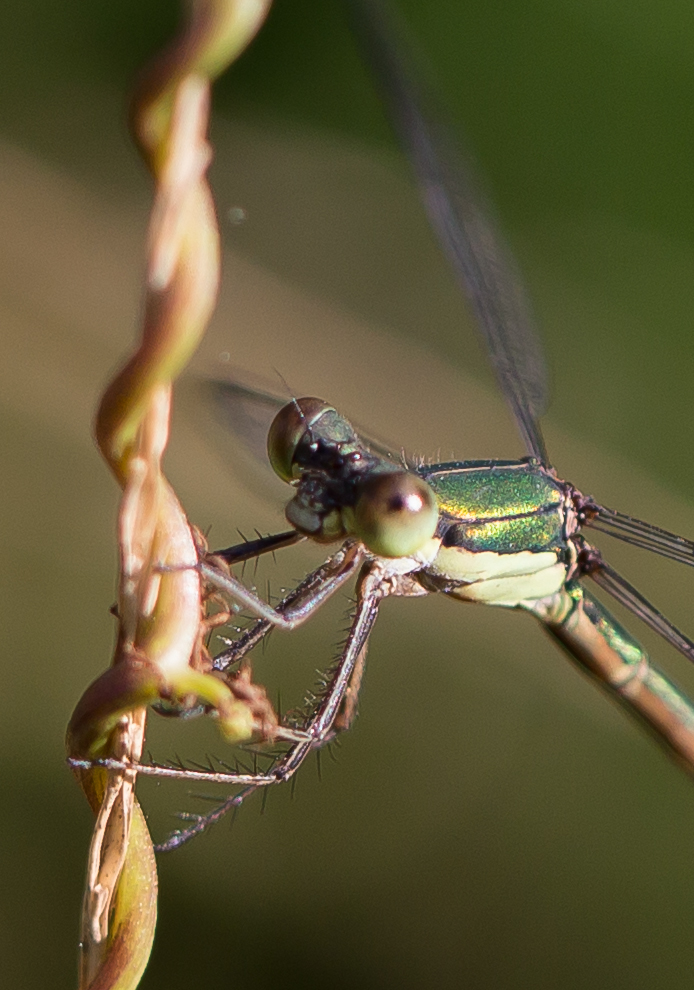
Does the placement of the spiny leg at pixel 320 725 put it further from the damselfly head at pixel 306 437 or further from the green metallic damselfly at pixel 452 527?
the damselfly head at pixel 306 437

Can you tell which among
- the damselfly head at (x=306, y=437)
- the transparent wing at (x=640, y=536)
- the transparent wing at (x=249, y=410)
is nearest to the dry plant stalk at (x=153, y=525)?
the damselfly head at (x=306, y=437)

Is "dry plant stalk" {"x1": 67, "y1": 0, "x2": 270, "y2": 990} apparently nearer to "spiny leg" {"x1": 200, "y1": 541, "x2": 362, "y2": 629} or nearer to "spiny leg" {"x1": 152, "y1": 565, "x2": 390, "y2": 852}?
"spiny leg" {"x1": 200, "y1": 541, "x2": 362, "y2": 629}

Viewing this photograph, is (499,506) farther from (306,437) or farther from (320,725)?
(320,725)

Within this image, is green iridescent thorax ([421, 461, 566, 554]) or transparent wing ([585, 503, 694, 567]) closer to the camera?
green iridescent thorax ([421, 461, 566, 554])

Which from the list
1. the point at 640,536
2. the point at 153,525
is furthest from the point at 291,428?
the point at 153,525

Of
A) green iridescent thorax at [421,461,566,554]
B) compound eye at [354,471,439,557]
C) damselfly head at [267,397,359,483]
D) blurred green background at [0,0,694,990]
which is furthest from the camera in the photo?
blurred green background at [0,0,694,990]

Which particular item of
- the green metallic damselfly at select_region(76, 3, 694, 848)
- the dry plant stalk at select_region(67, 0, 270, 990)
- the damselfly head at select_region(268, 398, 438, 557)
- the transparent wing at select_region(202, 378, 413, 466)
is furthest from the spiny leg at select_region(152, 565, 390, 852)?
the dry plant stalk at select_region(67, 0, 270, 990)
